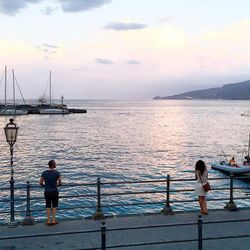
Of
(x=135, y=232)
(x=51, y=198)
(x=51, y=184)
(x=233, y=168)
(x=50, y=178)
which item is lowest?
(x=233, y=168)

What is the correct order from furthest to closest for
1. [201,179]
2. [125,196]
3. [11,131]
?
1. [125,196]
2. [201,179]
3. [11,131]

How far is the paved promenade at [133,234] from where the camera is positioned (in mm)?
9016

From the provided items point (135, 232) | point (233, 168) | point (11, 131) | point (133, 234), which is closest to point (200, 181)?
point (135, 232)

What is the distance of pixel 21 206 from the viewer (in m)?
23.7

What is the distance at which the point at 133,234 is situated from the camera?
9.72 m

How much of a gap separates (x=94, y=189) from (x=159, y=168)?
1201 cm

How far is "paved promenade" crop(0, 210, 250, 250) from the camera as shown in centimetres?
902

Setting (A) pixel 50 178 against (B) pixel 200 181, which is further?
(B) pixel 200 181

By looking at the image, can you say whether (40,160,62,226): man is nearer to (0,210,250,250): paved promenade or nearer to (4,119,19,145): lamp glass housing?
(0,210,250,250): paved promenade

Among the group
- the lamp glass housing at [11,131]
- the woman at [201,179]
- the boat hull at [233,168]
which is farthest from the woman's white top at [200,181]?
the boat hull at [233,168]

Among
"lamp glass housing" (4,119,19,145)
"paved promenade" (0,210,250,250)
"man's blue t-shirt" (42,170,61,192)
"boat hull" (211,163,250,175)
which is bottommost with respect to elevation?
"boat hull" (211,163,250,175)

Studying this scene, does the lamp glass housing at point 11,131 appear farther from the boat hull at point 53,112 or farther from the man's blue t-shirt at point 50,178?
the boat hull at point 53,112

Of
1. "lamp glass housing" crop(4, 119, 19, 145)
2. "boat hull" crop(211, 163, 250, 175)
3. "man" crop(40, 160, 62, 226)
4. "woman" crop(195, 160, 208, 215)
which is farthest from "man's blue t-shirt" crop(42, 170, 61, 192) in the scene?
"boat hull" crop(211, 163, 250, 175)

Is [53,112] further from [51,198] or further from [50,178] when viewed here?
[50,178]
